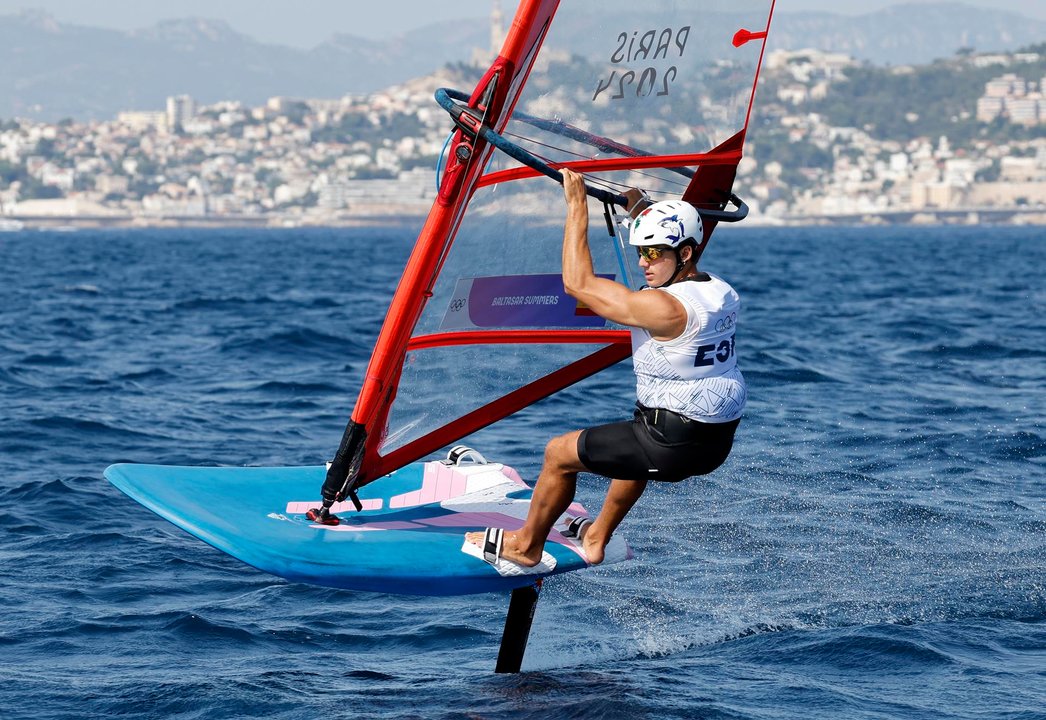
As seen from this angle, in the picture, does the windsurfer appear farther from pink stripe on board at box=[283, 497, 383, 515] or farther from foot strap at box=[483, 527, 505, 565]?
pink stripe on board at box=[283, 497, 383, 515]

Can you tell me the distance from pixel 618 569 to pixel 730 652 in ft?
4.36

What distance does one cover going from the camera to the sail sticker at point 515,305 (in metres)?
6.15

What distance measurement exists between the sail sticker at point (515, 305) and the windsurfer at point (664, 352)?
823 millimetres

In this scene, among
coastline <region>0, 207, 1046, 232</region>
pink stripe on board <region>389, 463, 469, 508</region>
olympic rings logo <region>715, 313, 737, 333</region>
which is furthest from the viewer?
coastline <region>0, 207, 1046, 232</region>

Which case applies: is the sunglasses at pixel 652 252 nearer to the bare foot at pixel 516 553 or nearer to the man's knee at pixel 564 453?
the man's knee at pixel 564 453

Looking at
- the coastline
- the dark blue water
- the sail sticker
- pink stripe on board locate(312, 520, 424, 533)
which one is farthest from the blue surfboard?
the coastline

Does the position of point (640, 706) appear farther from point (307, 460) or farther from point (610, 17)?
point (307, 460)

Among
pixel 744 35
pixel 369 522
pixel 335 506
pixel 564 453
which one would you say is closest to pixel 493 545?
pixel 564 453

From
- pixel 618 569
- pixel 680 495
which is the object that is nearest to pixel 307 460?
pixel 680 495

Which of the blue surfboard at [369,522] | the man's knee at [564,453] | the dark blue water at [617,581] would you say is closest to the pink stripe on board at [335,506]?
the blue surfboard at [369,522]

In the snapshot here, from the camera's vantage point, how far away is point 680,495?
29.9 feet

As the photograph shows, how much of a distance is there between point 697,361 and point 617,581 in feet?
7.63

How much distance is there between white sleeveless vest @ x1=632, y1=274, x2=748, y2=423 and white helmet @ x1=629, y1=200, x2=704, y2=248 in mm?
182

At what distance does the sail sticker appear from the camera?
6.15m
